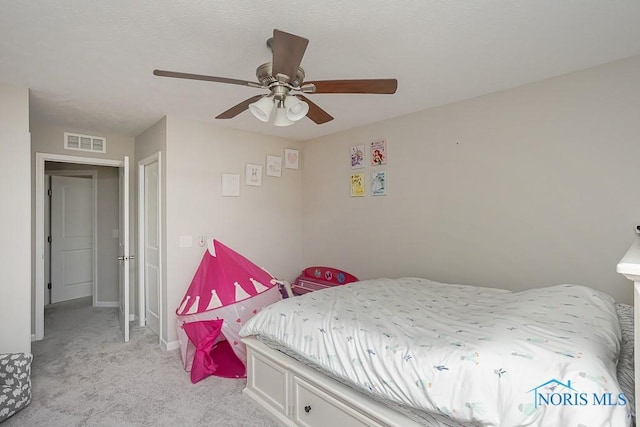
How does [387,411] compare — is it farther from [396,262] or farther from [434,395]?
[396,262]

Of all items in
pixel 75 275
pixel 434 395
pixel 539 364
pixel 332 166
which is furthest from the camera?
pixel 75 275

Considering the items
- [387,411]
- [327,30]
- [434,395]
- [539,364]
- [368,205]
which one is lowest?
[387,411]

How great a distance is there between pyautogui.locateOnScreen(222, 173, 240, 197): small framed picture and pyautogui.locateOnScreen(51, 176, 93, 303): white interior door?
3.03 m

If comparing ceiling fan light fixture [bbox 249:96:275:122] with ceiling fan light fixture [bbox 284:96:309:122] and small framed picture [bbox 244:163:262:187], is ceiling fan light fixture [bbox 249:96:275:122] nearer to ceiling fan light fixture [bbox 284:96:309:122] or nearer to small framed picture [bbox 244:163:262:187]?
ceiling fan light fixture [bbox 284:96:309:122]

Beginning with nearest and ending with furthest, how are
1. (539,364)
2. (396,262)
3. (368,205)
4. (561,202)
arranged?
(539,364)
(561,202)
(396,262)
(368,205)

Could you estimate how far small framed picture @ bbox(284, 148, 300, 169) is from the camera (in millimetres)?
4312

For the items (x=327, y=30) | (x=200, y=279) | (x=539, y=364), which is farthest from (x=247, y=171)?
(x=539, y=364)

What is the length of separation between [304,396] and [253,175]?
2657 mm

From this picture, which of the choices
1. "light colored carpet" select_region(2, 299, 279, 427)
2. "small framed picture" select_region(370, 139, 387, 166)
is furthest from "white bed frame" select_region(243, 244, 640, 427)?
"small framed picture" select_region(370, 139, 387, 166)

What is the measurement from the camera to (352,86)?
1.78 metres

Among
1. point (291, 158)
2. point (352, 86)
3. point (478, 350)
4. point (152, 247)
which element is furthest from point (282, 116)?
point (152, 247)

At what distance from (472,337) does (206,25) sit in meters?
2.09

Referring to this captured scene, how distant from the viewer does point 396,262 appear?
135 inches

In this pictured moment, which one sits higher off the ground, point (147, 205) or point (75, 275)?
point (147, 205)
